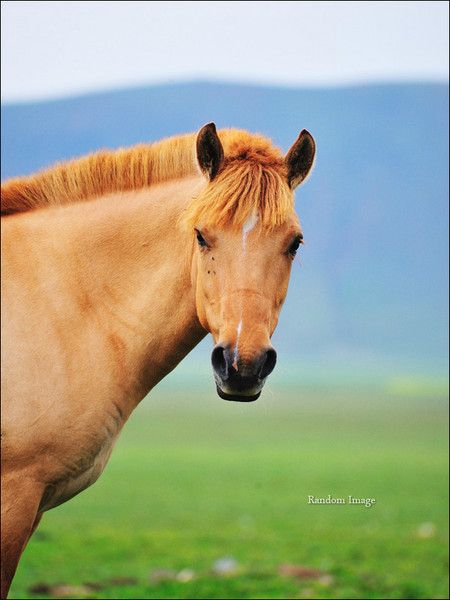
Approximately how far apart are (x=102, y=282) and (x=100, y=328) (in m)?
0.26

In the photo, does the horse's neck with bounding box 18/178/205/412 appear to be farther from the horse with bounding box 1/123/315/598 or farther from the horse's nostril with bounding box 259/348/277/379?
the horse's nostril with bounding box 259/348/277/379

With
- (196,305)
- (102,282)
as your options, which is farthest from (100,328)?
(196,305)

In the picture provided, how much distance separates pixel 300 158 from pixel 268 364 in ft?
4.02

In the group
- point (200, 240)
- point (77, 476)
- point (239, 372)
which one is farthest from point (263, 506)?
point (239, 372)

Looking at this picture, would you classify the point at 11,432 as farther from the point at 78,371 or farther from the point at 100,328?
the point at 100,328

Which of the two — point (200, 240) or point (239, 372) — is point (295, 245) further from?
point (239, 372)

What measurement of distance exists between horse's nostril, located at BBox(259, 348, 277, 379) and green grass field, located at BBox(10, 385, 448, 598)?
0.50m

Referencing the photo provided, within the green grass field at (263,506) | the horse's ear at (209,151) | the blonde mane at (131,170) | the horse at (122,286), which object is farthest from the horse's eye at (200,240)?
the green grass field at (263,506)

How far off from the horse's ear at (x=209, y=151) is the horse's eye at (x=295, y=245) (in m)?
0.55

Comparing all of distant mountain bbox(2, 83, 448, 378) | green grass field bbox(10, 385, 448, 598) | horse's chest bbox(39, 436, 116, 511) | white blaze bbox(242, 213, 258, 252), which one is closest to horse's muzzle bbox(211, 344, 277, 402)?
green grass field bbox(10, 385, 448, 598)

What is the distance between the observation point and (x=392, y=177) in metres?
34.5

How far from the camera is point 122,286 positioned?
165 inches

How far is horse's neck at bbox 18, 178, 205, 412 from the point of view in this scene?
163 inches

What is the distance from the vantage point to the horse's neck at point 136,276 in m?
4.14
